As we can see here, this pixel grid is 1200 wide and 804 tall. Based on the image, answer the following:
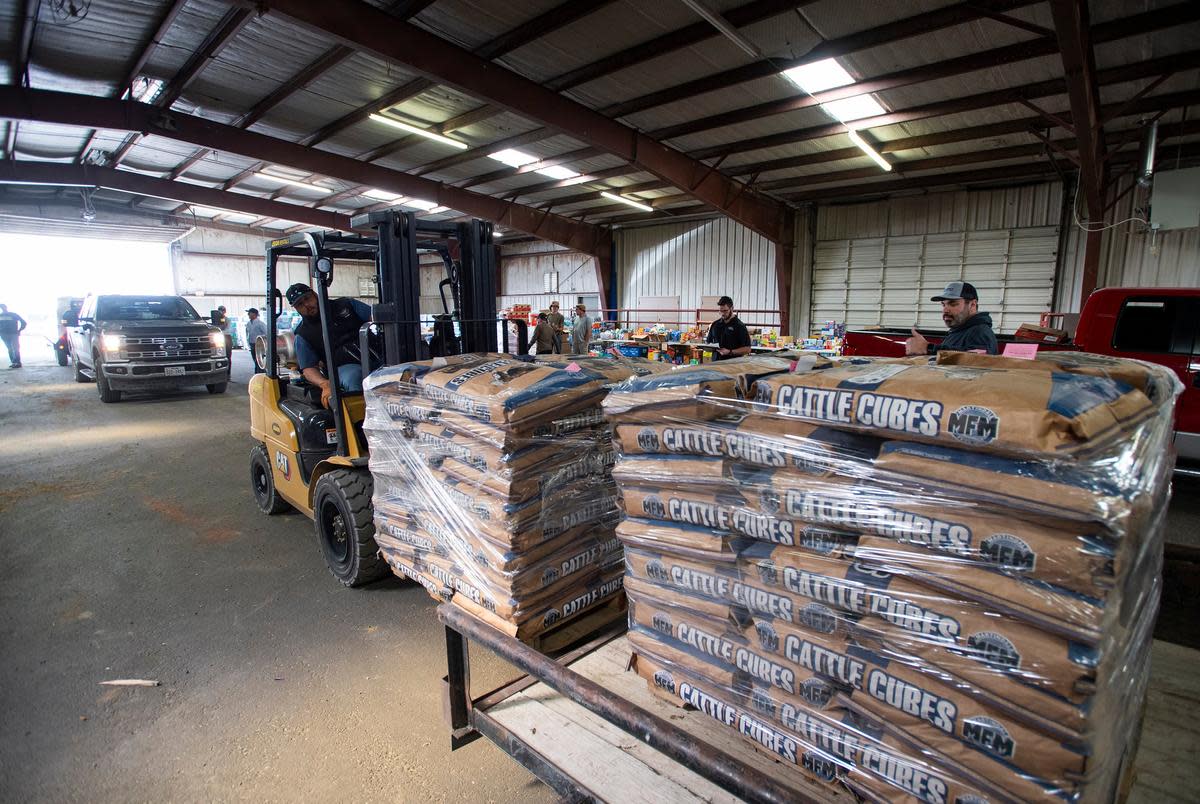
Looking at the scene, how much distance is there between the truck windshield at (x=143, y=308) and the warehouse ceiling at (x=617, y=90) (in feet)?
12.3

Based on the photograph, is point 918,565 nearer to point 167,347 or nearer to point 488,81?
point 488,81

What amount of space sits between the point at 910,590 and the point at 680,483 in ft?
2.20

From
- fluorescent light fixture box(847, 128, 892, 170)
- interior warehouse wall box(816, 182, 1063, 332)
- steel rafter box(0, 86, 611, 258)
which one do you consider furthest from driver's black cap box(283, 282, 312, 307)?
interior warehouse wall box(816, 182, 1063, 332)

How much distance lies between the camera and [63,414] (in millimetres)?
11570

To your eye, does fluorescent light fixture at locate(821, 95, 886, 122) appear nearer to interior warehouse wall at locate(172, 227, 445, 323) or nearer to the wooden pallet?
the wooden pallet

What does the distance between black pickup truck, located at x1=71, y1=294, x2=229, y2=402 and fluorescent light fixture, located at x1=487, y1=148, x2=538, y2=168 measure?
7553mm

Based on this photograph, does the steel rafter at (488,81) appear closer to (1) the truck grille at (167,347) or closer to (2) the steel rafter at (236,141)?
(2) the steel rafter at (236,141)

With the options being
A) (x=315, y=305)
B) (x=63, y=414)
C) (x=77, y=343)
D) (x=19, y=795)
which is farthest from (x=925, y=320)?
(x=77, y=343)

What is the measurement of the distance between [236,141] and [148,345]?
188 inches

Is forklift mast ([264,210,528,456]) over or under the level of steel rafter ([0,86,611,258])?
under

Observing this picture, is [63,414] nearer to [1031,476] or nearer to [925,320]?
[1031,476]

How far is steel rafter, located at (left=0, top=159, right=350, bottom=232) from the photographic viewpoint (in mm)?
14659

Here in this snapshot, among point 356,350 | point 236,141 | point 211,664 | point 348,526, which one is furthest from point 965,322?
point 236,141

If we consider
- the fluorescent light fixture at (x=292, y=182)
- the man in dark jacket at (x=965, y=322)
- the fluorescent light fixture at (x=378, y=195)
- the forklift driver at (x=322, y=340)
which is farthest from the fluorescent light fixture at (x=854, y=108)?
the fluorescent light fixture at (x=292, y=182)
